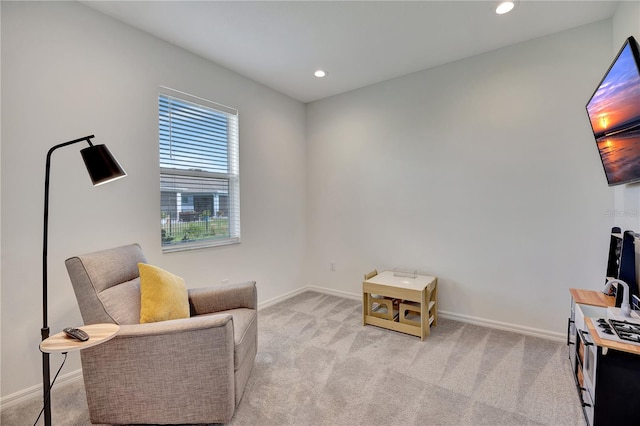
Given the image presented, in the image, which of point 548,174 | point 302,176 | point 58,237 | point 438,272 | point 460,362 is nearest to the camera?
point 58,237

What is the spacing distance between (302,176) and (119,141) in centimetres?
223

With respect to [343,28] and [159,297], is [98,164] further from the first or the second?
[343,28]

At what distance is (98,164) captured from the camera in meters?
1.40

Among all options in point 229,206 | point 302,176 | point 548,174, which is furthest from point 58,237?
point 548,174

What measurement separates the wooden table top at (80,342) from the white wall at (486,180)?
2733 millimetres

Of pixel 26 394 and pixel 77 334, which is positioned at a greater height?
pixel 77 334

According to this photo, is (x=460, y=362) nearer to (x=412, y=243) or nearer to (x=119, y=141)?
(x=412, y=243)

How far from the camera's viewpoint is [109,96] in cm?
217

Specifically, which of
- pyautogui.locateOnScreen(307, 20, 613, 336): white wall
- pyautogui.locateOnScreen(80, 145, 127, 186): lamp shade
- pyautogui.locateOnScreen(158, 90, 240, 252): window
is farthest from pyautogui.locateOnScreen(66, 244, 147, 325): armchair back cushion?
pyautogui.locateOnScreen(307, 20, 613, 336): white wall

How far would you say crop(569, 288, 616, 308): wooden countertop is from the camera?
1818 millimetres

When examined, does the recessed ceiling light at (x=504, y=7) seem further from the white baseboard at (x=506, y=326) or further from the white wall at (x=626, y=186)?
the white baseboard at (x=506, y=326)

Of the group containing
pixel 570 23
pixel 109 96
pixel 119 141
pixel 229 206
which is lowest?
pixel 229 206

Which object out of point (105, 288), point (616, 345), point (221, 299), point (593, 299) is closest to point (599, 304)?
point (593, 299)

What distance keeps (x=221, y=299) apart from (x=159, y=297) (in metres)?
0.47
